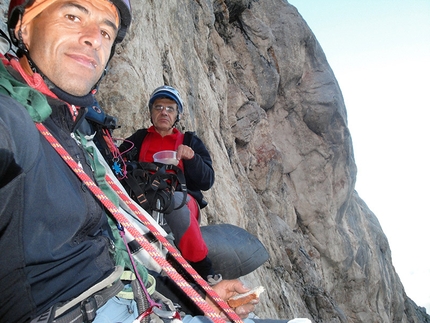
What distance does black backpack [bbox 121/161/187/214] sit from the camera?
3.88 m

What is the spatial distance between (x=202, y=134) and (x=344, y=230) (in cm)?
1713

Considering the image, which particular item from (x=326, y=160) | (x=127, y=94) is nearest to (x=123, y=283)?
(x=127, y=94)

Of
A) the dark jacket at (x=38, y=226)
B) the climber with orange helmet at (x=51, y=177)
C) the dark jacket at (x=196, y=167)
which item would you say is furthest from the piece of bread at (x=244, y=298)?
the dark jacket at (x=196, y=167)

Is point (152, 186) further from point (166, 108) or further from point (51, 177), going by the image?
point (51, 177)

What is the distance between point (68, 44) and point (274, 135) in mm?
20634

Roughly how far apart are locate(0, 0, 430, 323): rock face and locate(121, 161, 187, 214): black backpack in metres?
2.46

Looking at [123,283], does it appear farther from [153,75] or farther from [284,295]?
[284,295]

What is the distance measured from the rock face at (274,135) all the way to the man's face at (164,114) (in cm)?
167

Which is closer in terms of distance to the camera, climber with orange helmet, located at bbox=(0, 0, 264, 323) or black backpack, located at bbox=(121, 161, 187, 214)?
climber with orange helmet, located at bbox=(0, 0, 264, 323)

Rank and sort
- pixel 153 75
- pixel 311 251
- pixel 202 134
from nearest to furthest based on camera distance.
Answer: pixel 153 75, pixel 202 134, pixel 311 251

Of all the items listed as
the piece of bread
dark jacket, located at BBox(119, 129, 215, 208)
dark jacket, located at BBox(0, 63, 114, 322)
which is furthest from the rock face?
the piece of bread

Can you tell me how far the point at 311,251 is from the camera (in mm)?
20516

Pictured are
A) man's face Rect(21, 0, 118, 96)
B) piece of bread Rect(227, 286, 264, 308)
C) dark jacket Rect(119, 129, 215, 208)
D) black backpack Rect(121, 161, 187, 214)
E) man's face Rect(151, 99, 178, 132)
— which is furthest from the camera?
man's face Rect(151, 99, 178, 132)

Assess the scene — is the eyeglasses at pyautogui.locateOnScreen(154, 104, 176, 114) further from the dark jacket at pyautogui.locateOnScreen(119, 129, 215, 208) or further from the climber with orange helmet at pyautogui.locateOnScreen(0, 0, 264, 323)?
the climber with orange helmet at pyautogui.locateOnScreen(0, 0, 264, 323)
